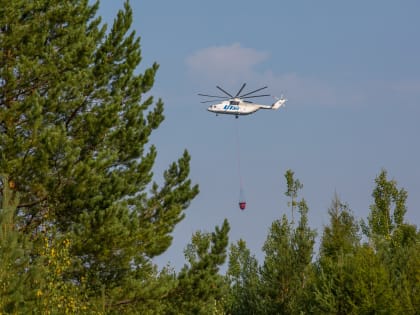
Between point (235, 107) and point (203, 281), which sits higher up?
point (235, 107)

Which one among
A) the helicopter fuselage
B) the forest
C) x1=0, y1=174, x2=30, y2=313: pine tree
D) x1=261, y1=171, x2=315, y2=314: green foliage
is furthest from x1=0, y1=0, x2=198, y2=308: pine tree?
the helicopter fuselage

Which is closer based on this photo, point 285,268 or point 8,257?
point 8,257

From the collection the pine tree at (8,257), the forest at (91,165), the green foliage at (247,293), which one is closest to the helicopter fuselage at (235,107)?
the green foliage at (247,293)

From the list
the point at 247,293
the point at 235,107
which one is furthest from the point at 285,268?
the point at 235,107

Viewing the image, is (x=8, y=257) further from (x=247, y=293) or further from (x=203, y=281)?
(x=247, y=293)

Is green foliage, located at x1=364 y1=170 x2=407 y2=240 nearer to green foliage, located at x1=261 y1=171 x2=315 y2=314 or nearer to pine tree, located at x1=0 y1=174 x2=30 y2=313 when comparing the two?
green foliage, located at x1=261 y1=171 x2=315 y2=314

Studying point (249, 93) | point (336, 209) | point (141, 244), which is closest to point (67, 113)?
point (141, 244)

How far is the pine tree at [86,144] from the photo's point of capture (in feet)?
94.7

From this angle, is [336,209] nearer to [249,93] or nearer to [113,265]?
[113,265]

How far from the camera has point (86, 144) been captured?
31000mm

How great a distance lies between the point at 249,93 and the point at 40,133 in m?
42.4

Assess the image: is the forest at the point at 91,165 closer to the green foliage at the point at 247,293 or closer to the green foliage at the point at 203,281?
the green foliage at the point at 203,281

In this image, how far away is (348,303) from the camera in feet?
123

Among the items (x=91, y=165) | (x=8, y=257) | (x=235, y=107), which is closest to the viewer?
(x=8, y=257)
